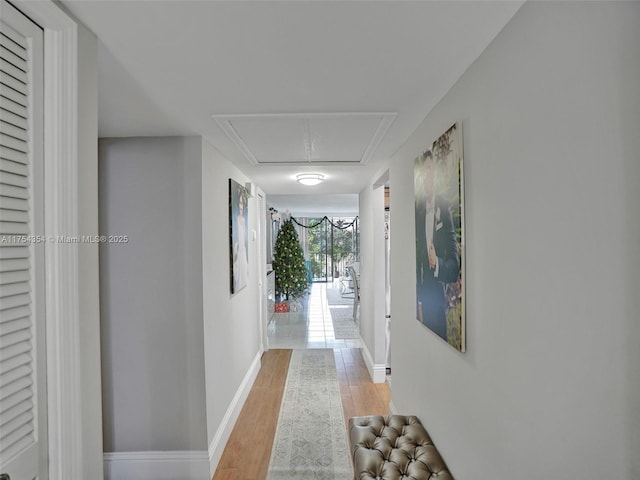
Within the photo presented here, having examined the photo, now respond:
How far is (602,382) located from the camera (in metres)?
0.75

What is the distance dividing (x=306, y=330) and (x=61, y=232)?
546 centimetres

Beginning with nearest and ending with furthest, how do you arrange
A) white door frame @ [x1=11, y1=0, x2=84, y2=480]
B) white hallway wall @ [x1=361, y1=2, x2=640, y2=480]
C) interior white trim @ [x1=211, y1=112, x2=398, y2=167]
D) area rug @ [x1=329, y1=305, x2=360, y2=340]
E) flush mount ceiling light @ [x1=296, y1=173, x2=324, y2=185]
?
1. white hallway wall @ [x1=361, y1=2, x2=640, y2=480]
2. white door frame @ [x1=11, y1=0, x2=84, y2=480]
3. interior white trim @ [x1=211, y1=112, x2=398, y2=167]
4. flush mount ceiling light @ [x1=296, y1=173, x2=324, y2=185]
5. area rug @ [x1=329, y1=305, x2=360, y2=340]

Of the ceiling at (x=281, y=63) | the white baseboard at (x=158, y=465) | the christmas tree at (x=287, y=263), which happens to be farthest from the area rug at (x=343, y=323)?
the ceiling at (x=281, y=63)

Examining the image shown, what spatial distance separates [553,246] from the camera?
0.90 metres

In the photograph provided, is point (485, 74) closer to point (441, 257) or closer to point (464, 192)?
point (464, 192)

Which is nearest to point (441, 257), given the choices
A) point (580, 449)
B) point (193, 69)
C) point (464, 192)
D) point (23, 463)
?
point (464, 192)

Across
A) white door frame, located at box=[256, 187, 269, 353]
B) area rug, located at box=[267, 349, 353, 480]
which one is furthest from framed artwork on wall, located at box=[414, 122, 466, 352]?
white door frame, located at box=[256, 187, 269, 353]

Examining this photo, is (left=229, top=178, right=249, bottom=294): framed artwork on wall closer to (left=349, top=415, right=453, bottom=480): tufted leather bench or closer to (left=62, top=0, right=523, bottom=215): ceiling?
(left=62, top=0, right=523, bottom=215): ceiling

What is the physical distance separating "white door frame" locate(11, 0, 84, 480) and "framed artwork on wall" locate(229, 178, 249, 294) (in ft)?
6.42

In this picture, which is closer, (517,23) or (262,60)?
(517,23)

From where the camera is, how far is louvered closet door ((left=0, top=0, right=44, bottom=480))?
860 mm

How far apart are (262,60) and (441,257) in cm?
119

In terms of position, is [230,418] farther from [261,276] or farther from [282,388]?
[261,276]

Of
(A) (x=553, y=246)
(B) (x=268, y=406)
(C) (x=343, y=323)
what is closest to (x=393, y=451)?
(A) (x=553, y=246)
